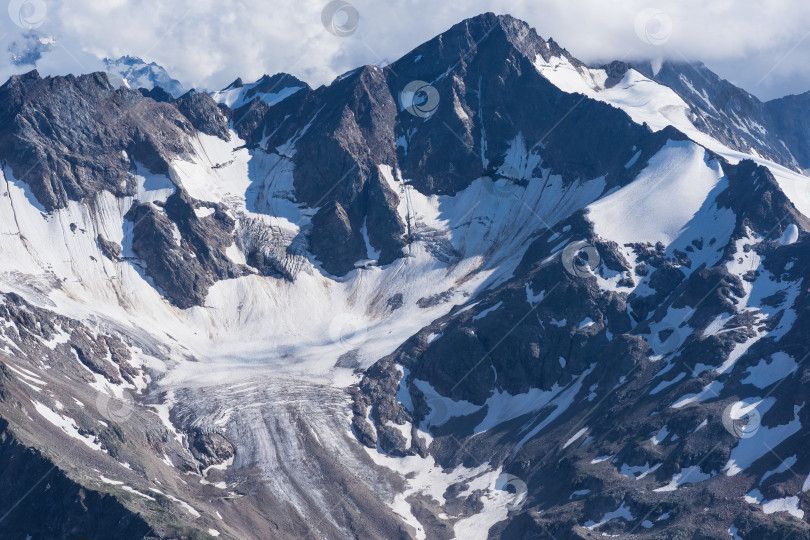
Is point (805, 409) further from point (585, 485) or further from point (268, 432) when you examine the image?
point (268, 432)

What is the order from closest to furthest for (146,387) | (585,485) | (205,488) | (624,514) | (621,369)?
1. (624,514)
2. (585,485)
3. (205,488)
4. (621,369)
5. (146,387)

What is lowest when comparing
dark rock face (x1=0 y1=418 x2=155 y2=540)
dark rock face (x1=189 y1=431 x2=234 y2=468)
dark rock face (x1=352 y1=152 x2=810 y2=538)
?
dark rock face (x1=352 y1=152 x2=810 y2=538)

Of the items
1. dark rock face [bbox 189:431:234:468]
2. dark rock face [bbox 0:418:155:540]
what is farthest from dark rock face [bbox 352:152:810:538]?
dark rock face [bbox 0:418:155:540]

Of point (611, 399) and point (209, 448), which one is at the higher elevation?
point (209, 448)

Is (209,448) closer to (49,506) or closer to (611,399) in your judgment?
(49,506)

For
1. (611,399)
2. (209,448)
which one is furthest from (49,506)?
(611,399)

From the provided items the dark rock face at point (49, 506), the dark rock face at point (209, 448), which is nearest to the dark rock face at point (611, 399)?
the dark rock face at point (209, 448)

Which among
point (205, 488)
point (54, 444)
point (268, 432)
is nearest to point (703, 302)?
point (268, 432)

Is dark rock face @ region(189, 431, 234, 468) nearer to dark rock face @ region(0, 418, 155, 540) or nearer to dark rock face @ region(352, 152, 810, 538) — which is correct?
dark rock face @ region(352, 152, 810, 538)
